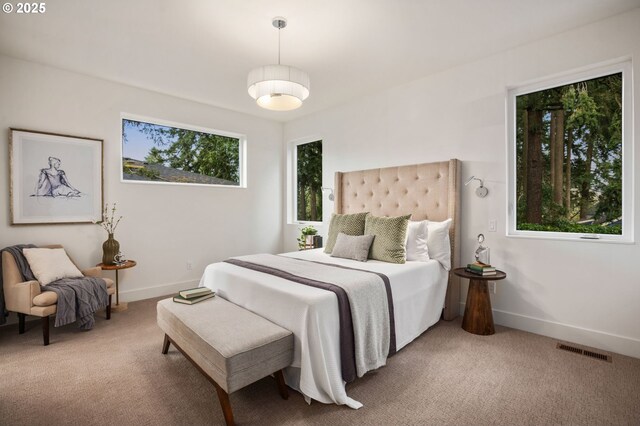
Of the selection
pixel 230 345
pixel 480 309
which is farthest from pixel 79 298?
pixel 480 309

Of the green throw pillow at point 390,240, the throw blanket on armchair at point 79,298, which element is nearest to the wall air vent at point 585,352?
the green throw pillow at point 390,240

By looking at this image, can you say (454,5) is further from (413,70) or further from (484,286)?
(484,286)

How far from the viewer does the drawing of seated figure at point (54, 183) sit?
11.0 ft

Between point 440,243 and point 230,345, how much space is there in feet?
7.51

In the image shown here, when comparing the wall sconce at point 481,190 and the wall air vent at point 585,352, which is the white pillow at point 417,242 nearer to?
the wall sconce at point 481,190

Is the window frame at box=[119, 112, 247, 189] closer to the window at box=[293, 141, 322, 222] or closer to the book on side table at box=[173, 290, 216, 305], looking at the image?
the window at box=[293, 141, 322, 222]

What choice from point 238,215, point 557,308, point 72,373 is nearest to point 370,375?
point 557,308

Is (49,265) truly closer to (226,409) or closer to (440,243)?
(226,409)

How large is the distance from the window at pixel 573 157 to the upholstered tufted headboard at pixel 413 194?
55 centimetres

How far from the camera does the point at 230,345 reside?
5.73 ft

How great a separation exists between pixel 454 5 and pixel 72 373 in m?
3.94

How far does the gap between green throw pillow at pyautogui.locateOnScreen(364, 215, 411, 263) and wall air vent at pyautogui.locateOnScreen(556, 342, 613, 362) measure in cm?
146

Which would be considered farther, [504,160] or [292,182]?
[292,182]

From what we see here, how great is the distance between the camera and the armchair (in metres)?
2.73
